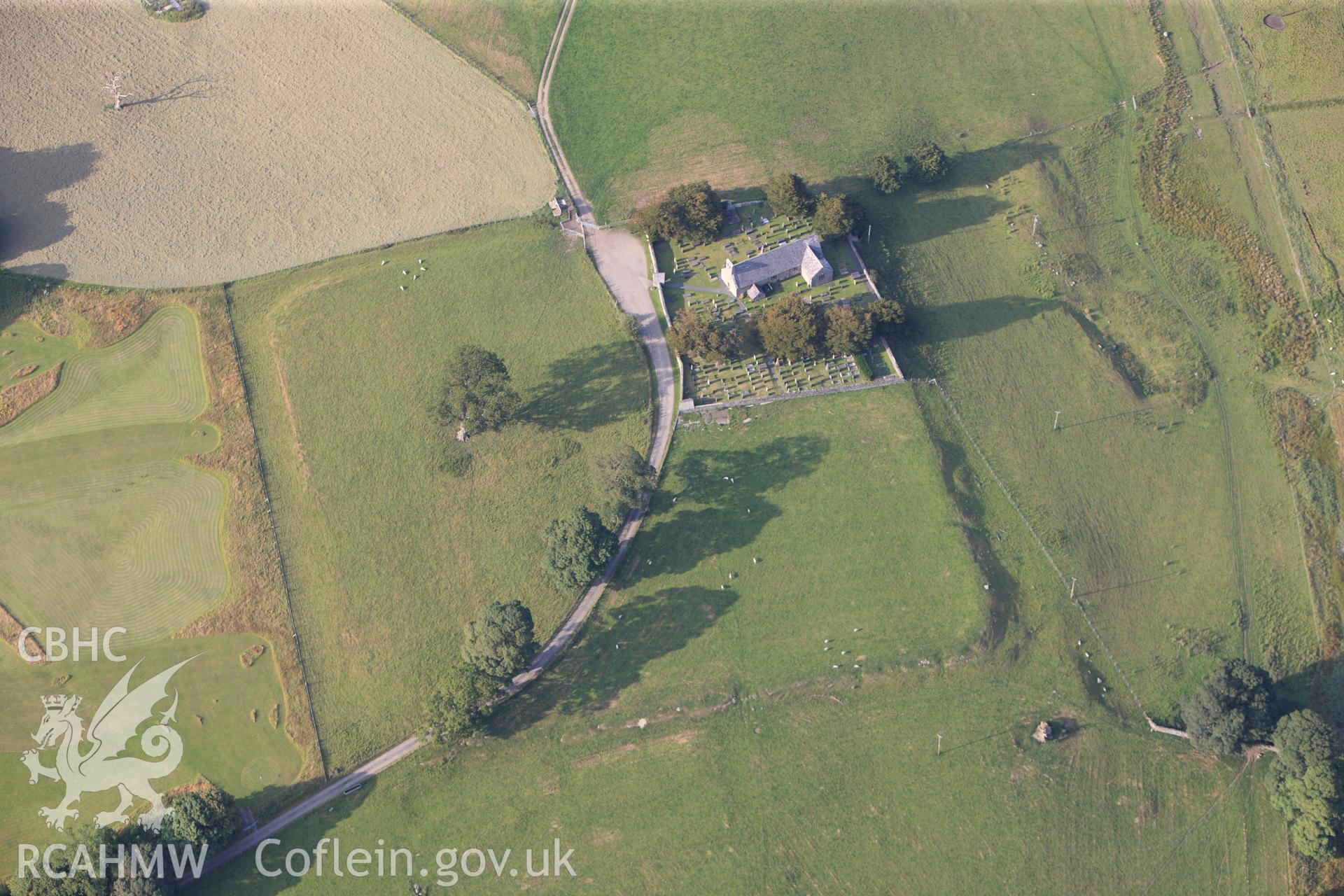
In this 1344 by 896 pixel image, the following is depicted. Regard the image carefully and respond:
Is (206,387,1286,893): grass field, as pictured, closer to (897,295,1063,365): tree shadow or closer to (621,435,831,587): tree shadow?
(621,435,831,587): tree shadow

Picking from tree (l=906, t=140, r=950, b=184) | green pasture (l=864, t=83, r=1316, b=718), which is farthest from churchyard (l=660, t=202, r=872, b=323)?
tree (l=906, t=140, r=950, b=184)

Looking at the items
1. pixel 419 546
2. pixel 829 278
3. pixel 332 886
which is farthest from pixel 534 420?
pixel 332 886

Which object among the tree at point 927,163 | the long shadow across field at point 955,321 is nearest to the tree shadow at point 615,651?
the long shadow across field at point 955,321

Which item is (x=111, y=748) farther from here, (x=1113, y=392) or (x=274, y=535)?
(x=1113, y=392)

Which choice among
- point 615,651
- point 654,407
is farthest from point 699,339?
point 615,651

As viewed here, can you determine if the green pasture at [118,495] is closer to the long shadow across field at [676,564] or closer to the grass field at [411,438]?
the grass field at [411,438]

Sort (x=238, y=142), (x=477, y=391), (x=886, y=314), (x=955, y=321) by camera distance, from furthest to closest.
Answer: (x=238, y=142) < (x=955, y=321) < (x=886, y=314) < (x=477, y=391)

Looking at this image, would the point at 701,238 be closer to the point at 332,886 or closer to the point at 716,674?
the point at 716,674
